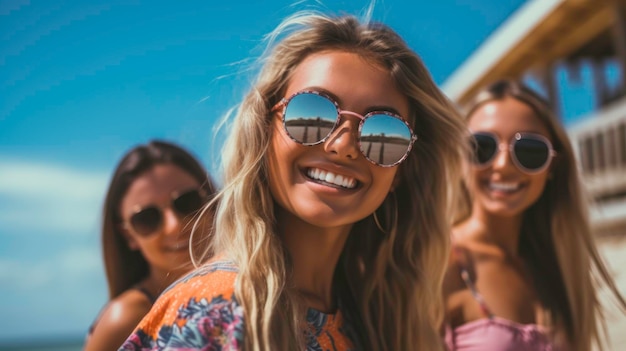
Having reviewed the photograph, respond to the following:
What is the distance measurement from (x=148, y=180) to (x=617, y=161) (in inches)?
261

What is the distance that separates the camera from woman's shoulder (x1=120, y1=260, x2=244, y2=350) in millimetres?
1359

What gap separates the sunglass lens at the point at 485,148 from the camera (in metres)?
2.89

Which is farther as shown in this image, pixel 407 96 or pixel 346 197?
pixel 407 96

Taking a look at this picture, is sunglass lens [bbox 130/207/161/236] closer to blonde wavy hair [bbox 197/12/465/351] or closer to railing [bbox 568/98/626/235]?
blonde wavy hair [bbox 197/12/465/351]

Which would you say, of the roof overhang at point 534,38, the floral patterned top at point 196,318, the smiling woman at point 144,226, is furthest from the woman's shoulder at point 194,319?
the roof overhang at point 534,38

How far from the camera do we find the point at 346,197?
164cm

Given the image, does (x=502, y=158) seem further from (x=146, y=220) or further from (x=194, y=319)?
(x=194, y=319)

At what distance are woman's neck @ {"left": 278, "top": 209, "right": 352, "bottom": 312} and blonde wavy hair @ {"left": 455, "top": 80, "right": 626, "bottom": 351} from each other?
1.40 meters

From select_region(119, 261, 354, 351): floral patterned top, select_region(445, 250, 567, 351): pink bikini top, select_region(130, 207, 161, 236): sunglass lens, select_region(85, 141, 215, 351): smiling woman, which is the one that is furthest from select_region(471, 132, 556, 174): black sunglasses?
select_region(119, 261, 354, 351): floral patterned top

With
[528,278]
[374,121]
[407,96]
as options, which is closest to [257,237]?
[374,121]

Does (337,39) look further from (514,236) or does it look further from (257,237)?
(514,236)

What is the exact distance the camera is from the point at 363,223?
2.14m

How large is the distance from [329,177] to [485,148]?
1.48 metres

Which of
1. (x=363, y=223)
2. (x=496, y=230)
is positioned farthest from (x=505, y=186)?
(x=363, y=223)
